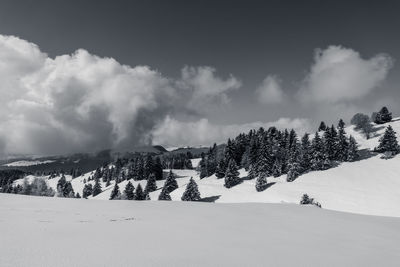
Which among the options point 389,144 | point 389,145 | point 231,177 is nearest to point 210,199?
point 231,177

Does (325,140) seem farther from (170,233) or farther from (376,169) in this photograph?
(170,233)

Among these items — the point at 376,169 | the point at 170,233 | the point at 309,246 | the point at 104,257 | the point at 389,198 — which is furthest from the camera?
the point at 376,169

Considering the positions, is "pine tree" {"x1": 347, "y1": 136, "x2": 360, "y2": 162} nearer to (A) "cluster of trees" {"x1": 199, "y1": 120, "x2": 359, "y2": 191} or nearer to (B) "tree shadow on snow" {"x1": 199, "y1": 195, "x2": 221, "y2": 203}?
(A) "cluster of trees" {"x1": 199, "y1": 120, "x2": 359, "y2": 191}

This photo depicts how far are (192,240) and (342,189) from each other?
60224 millimetres

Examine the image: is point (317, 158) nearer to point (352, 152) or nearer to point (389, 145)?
point (352, 152)

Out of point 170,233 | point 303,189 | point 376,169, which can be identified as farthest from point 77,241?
point 376,169

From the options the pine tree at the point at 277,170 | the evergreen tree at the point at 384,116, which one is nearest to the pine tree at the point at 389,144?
the pine tree at the point at 277,170

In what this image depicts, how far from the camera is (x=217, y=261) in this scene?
8922 millimetres

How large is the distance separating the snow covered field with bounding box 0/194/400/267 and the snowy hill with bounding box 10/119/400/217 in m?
40.7

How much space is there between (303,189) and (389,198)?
16.5 metres

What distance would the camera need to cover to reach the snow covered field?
8.66 m

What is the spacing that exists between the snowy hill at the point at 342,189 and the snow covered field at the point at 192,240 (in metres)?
40.7

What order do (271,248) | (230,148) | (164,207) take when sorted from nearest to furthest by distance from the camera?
(271,248), (164,207), (230,148)

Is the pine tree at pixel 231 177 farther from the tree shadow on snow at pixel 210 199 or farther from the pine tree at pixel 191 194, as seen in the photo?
the pine tree at pixel 191 194
